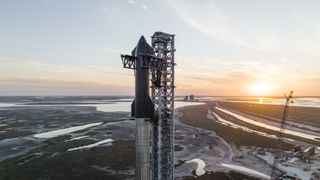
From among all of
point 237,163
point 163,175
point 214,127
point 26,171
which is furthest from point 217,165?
point 214,127

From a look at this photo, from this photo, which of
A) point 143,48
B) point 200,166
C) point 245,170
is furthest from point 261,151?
point 143,48

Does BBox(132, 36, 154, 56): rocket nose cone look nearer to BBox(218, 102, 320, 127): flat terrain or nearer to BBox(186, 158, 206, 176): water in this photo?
BBox(186, 158, 206, 176): water

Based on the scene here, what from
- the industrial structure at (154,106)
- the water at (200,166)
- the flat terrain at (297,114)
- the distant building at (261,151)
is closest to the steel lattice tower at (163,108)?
the industrial structure at (154,106)

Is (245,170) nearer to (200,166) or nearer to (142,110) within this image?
(200,166)

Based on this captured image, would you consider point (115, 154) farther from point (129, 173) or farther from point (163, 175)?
point (163, 175)

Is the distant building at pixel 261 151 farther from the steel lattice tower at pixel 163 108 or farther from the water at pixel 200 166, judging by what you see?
the steel lattice tower at pixel 163 108

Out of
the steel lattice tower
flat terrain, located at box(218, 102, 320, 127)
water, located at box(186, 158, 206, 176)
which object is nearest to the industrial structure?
the steel lattice tower

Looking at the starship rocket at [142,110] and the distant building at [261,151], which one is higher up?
the starship rocket at [142,110]
